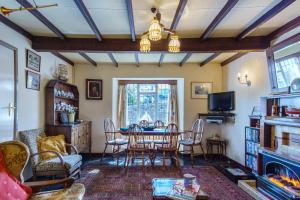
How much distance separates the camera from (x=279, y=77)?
3.34 metres

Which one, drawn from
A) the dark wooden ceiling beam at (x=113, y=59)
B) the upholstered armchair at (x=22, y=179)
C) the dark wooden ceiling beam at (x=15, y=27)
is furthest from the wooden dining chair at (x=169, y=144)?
the dark wooden ceiling beam at (x=15, y=27)

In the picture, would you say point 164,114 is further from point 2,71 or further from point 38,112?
point 2,71

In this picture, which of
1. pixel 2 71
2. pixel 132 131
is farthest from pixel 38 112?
pixel 132 131

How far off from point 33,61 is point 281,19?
418cm

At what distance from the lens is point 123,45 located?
13.6 feet

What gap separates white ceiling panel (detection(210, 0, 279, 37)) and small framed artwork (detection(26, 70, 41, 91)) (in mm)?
3322

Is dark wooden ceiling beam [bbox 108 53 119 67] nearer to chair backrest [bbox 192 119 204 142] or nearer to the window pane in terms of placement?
chair backrest [bbox 192 119 204 142]

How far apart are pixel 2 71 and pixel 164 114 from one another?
4.80 meters

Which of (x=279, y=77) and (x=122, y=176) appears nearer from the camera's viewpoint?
(x=279, y=77)

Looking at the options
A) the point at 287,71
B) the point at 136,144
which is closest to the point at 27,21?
the point at 136,144

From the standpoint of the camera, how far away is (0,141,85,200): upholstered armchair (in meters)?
2.26

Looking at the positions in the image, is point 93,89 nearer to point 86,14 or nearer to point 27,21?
point 27,21

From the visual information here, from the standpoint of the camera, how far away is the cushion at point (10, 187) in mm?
2043

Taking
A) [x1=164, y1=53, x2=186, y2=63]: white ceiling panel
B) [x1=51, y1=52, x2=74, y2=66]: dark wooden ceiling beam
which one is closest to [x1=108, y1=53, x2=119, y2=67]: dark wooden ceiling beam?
[x1=51, y1=52, x2=74, y2=66]: dark wooden ceiling beam
